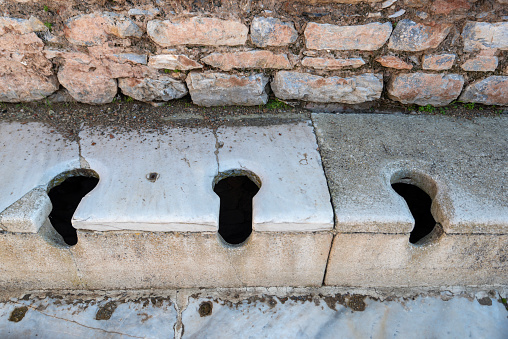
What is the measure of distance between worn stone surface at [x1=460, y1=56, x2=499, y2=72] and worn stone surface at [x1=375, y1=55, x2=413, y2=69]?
0.35 m

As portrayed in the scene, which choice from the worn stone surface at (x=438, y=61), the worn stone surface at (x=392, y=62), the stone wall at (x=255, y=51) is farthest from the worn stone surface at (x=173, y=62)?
the worn stone surface at (x=438, y=61)

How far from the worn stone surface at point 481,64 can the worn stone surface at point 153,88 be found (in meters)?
1.80

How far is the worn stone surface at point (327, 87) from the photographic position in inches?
89.5

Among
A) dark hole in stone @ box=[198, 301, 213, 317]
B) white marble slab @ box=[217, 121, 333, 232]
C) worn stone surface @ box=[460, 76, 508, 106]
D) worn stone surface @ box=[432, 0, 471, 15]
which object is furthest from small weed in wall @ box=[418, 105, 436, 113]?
dark hole in stone @ box=[198, 301, 213, 317]

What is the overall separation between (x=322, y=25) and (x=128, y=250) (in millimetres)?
1653

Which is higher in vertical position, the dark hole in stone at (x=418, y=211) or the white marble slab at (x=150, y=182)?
the white marble slab at (x=150, y=182)

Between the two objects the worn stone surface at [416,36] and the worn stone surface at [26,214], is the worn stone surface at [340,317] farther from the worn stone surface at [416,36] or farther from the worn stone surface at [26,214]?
the worn stone surface at [416,36]

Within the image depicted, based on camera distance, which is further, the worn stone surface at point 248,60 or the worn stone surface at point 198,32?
the worn stone surface at point 248,60

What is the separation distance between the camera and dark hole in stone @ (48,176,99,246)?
2309mm

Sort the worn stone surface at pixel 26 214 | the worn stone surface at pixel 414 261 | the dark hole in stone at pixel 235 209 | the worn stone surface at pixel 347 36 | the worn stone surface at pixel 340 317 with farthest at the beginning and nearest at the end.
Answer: the dark hole in stone at pixel 235 209, the worn stone surface at pixel 347 36, the worn stone surface at pixel 340 317, the worn stone surface at pixel 414 261, the worn stone surface at pixel 26 214

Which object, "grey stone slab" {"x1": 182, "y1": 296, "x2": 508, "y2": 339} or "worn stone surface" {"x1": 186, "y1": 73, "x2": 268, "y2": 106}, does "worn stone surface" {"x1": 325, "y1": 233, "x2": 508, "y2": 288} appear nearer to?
"grey stone slab" {"x1": 182, "y1": 296, "x2": 508, "y2": 339}

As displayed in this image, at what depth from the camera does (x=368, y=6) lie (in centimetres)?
200

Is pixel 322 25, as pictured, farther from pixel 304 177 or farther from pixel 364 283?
pixel 364 283

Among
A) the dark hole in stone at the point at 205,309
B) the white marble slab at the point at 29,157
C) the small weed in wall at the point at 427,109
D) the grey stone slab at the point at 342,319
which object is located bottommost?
the dark hole in stone at the point at 205,309
